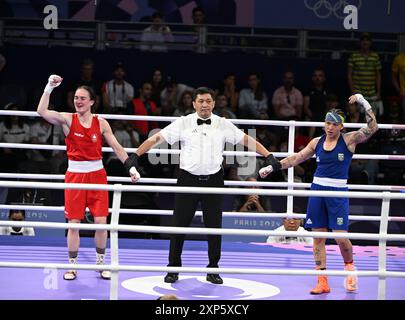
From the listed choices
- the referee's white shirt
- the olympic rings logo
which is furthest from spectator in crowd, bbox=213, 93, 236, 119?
the referee's white shirt

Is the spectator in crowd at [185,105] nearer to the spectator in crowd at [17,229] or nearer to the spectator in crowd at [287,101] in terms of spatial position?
the spectator in crowd at [287,101]

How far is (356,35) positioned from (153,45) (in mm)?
3224

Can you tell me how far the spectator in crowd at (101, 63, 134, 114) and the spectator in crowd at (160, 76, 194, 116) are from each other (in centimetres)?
46

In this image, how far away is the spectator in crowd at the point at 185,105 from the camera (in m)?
11.3

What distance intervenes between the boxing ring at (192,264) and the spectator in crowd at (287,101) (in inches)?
145

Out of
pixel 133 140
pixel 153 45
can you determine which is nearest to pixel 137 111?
pixel 133 140

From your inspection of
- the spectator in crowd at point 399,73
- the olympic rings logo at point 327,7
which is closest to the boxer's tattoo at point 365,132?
the spectator in crowd at point 399,73

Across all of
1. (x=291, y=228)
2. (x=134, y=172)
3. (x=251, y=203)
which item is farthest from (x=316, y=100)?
(x=134, y=172)

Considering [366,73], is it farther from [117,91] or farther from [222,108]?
[117,91]

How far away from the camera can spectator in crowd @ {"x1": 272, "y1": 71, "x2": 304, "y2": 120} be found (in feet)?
40.2

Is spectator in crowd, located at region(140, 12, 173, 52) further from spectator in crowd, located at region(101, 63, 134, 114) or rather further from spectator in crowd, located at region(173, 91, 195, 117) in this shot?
spectator in crowd, located at region(173, 91, 195, 117)

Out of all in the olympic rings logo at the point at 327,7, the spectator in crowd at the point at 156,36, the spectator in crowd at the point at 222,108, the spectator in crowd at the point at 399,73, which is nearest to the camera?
the spectator in crowd at the point at 222,108

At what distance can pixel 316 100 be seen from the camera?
1235 cm

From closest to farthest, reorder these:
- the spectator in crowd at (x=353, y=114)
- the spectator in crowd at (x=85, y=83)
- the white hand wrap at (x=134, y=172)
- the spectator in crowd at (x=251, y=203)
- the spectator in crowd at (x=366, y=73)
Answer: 1. the white hand wrap at (x=134, y=172)
2. the spectator in crowd at (x=251, y=203)
3. the spectator in crowd at (x=353, y=114)
4. the spectator in crowd at (x=85, y=83)
5. the spectator in crowd at (x=366, y=73)
